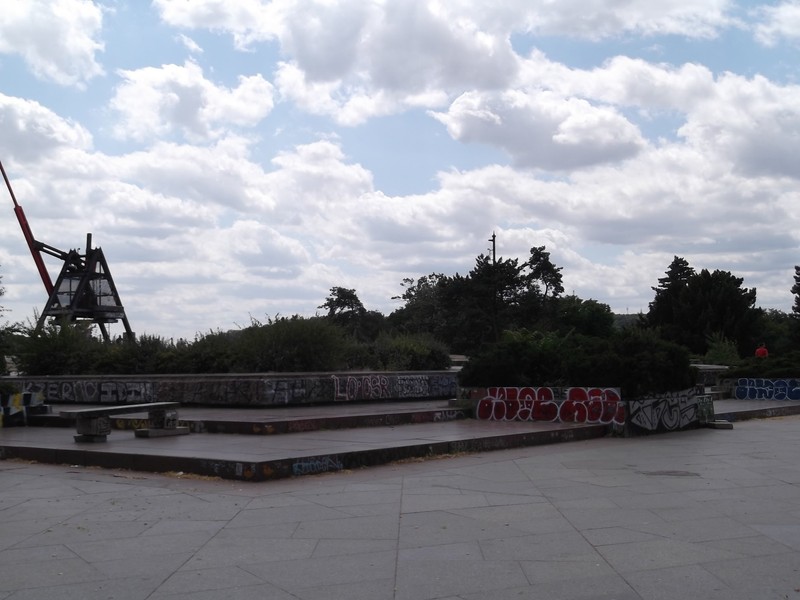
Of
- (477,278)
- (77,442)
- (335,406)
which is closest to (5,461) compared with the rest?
(77,442)

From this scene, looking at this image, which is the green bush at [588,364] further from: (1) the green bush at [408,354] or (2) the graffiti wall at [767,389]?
(2) the graffiti wall at [767,389]

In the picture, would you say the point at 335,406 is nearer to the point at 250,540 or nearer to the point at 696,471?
the point at 696,471

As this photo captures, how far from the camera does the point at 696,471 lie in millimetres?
11141

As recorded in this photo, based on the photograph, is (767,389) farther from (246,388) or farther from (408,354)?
(246,388)

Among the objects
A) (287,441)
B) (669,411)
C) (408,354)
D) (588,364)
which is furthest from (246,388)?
(669,411)

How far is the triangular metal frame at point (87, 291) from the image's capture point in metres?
39.7

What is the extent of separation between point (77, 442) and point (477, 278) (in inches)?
1942

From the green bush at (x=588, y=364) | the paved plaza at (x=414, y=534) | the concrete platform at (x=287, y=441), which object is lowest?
the paved plaza at (x=414, y=534)

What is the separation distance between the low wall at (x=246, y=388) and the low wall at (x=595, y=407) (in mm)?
4418

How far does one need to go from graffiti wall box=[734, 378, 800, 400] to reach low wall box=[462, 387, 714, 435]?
11964mm

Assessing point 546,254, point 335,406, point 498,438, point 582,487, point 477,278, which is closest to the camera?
point 582,487

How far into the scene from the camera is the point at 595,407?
17.3 meters

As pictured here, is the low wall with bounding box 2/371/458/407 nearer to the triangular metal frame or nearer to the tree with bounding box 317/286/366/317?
the triangular metal frame

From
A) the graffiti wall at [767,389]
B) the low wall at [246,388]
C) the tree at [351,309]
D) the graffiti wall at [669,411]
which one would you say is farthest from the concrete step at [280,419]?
the tree at [351,309]
